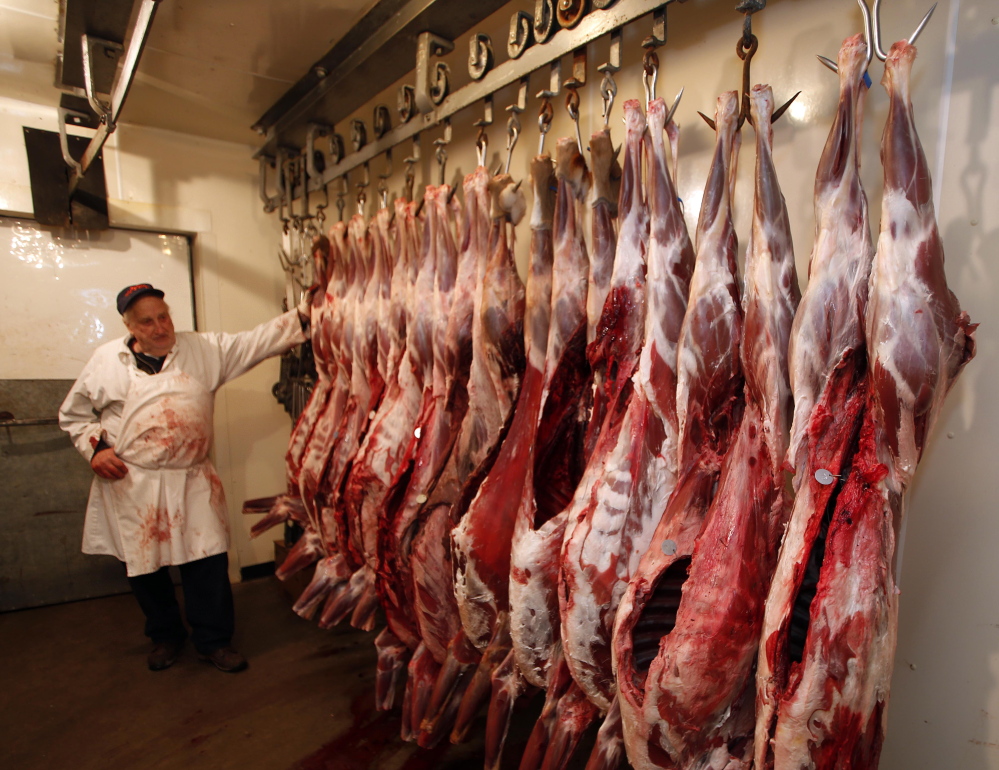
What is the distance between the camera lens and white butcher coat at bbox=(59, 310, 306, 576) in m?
3.18

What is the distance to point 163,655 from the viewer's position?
3.18 m

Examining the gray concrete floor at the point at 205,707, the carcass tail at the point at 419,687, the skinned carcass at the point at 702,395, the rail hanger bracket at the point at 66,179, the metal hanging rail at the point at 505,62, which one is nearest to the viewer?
the skinned carcass at the point at 702,395

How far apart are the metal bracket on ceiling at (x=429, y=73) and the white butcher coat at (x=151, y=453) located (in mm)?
2049

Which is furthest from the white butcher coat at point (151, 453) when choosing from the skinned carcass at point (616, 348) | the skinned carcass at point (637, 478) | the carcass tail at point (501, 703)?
the skinned carcass at point (637, 478)

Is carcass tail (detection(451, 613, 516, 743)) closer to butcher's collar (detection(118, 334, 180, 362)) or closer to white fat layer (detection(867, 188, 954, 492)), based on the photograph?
white fat layer (detection(867, 188, 954, 492))

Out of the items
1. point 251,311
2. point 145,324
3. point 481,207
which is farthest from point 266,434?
point 481,207

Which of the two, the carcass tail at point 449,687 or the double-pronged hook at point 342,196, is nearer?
the carcass tail at point 449,687

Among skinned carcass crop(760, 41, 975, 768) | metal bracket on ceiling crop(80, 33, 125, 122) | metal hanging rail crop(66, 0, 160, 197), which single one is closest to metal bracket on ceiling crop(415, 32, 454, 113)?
metal hanging rail crop(66, 0, 160, 197)

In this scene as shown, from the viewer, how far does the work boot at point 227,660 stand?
3.07 m

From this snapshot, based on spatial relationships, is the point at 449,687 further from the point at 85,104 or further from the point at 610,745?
the point at 85,104

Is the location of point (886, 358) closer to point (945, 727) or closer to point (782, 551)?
point (782, 551)

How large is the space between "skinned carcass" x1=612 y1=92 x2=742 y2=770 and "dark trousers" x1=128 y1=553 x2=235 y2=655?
270 cm

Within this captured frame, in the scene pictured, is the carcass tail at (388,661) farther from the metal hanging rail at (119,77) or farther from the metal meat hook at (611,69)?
the metal hanging rail at (119,77)

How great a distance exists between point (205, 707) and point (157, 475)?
46.7 inches
